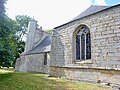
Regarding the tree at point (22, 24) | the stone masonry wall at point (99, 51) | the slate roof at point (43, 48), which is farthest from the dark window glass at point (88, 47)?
the tree at point (22, 24)

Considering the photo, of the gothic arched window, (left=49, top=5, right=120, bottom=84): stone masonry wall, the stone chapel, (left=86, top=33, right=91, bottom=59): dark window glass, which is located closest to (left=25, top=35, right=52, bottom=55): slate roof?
the stone chapel

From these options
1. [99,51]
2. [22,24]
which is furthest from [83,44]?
[22,24]

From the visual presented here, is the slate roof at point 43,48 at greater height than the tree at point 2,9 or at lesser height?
lesser

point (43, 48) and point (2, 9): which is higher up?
point (2, 9)

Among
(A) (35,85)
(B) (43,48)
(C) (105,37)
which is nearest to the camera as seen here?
(A) (35,85)

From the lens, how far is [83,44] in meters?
9.91

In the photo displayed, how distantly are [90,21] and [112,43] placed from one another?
7.64ft

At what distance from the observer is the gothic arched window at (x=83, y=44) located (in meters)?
9.50

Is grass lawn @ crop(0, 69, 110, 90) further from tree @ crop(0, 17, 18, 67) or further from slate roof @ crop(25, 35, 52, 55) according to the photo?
slate roof @ crop(25, 35, 52, 55)

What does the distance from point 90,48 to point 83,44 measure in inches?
30.5

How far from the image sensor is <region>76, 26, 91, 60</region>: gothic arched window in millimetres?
9505

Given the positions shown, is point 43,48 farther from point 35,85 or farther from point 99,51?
point 35,85

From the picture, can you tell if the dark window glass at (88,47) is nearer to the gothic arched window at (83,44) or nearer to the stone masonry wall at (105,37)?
the gothic arched window at (83,44)

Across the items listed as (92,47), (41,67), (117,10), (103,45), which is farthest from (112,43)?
(41,67)
